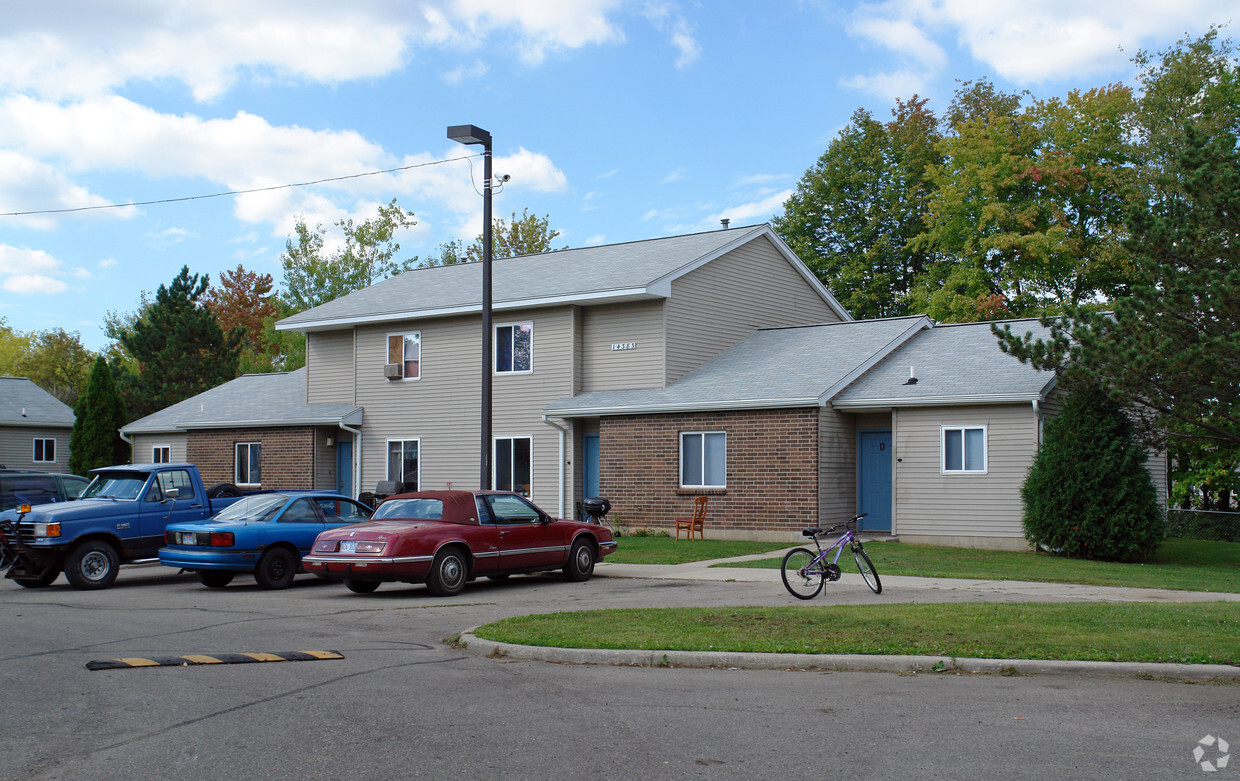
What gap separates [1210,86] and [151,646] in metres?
38.4

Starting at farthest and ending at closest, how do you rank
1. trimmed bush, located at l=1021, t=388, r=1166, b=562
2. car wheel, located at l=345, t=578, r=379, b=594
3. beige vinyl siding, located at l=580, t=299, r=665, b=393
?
beige vinyl siding, located at l=580, t=299, r=665, b=393 → trimmed bush, located at l=1021, t=388, r=1166, b=562 → car wheel, located at l=345, t=578, r=379, b=594

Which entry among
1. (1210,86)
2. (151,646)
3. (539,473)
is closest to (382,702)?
(151,646)

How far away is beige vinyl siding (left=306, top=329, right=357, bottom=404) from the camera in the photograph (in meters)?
32.2

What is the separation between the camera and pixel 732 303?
28641 mm

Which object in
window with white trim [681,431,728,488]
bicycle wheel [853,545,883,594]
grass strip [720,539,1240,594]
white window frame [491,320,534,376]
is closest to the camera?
bicycle wheel [853,545,883,594]

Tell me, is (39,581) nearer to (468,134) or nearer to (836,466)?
(468,134)

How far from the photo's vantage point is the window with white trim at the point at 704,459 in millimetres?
24000

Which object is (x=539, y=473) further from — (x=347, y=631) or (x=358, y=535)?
(x=347, y=631)

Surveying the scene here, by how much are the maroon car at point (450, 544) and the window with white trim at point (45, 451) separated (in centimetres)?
4002

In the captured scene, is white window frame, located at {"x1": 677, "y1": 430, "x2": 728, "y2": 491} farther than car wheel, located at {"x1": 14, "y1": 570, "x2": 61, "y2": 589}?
Yes

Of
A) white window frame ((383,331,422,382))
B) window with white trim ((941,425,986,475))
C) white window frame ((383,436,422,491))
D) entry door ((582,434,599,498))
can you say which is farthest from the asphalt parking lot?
white window frame ((383,331,422,382))

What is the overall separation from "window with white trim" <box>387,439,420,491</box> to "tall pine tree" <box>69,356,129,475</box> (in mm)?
18216

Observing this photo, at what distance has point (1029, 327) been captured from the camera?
82.6 feet

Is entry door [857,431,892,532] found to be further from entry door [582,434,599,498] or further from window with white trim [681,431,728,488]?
entry door [582,434,599,498]
